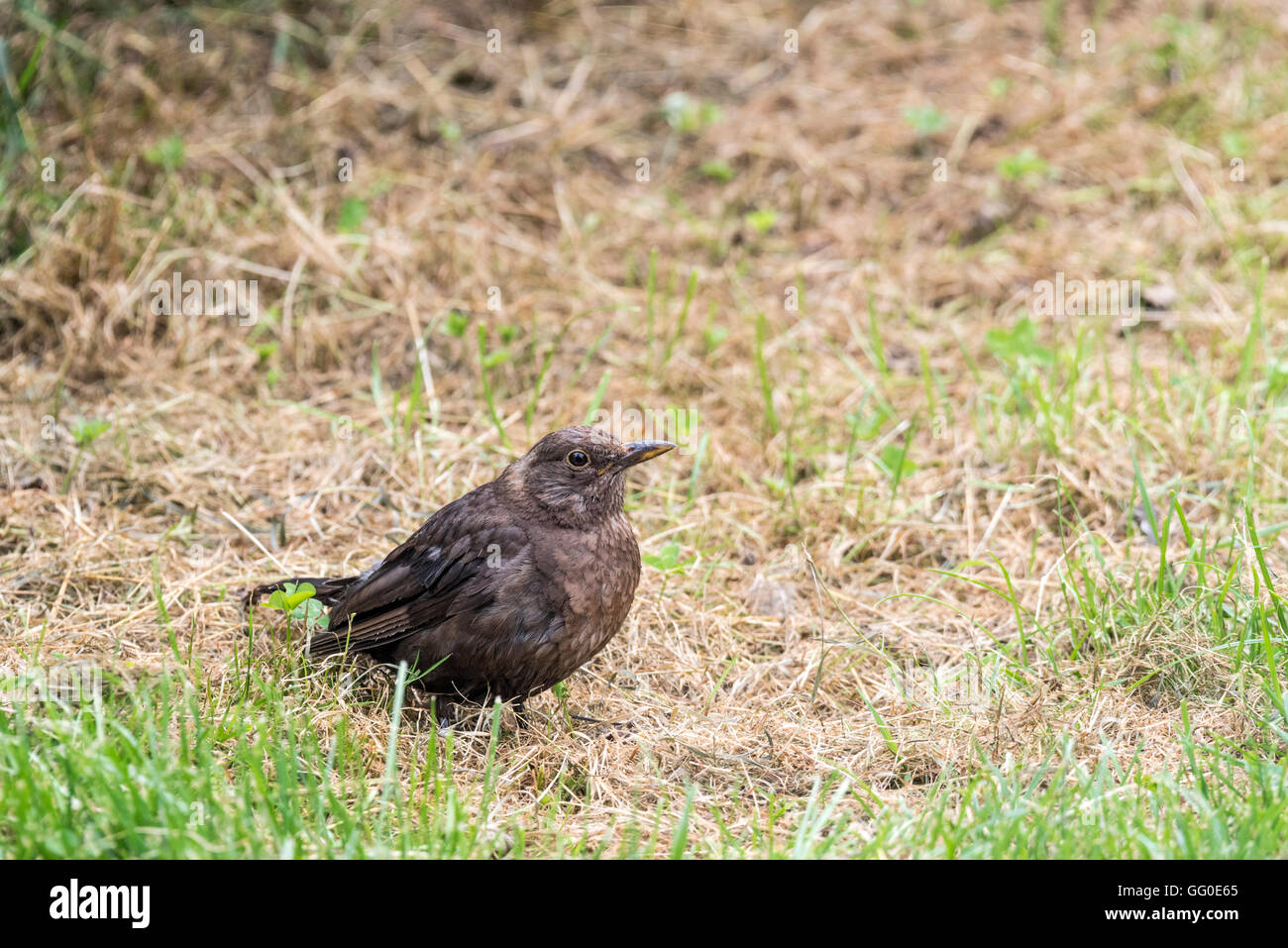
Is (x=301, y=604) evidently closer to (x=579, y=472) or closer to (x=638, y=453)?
(x=579, y=472)

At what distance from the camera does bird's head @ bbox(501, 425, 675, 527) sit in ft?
12.8

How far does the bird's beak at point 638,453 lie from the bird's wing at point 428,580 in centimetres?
37

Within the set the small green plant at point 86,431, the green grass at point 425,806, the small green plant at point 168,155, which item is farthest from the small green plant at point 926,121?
the small green plant at point 86,431

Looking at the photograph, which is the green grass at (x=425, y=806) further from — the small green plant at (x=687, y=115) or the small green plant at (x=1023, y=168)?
the small green plant at (x=687, y=115)

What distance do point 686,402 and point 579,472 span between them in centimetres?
173

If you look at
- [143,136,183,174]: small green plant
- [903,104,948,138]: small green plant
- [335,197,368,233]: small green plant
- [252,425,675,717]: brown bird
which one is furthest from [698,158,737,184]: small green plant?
[252,425,675,717]: brown bird

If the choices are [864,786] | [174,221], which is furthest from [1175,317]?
[174,221]

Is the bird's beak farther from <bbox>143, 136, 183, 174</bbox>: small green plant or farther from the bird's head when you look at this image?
<bbox>143, 136, 183, 174</bbox>: small green plant

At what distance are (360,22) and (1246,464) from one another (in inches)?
216

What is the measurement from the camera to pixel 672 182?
23.1 ft

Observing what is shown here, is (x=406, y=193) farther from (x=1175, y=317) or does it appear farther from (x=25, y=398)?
→ (x=1175, y=317)

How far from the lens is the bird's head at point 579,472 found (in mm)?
3893

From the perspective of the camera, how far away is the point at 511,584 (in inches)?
146

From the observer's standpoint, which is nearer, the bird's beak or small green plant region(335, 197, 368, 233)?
the bird's beak
